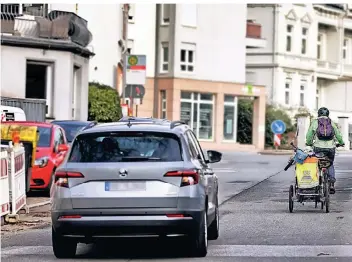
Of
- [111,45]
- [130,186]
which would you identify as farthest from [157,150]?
[111,45]

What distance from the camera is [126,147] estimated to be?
10.9m

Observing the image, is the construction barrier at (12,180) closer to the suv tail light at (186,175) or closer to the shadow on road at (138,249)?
the shadow on road at (138,249)

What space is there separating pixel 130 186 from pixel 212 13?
4763 centimetres

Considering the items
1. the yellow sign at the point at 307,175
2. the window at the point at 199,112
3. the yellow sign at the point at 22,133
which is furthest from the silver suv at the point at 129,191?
the window at the point at 199,112

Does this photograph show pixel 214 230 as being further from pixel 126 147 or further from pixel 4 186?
pixel 4 186

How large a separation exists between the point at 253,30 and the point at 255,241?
49.3 meters

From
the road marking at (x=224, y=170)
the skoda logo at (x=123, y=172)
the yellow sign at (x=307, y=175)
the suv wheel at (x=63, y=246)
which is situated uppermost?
the skoda logo at (x=123, y=172)

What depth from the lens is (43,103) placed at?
30.6m

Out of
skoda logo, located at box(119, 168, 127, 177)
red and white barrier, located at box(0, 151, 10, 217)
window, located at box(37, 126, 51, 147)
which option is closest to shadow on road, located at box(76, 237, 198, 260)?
skoda logo, located at box(119, 168, 127, 177)

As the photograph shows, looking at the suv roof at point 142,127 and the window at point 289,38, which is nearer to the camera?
the suv roof at point 142,127

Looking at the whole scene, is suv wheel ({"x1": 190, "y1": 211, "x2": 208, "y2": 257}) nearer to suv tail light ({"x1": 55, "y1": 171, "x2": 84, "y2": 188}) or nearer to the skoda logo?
the skoda logo

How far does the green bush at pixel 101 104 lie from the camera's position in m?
39.7

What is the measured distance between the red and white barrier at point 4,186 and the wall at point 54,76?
17.5 m

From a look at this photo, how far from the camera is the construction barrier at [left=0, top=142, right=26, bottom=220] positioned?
48.9ft
